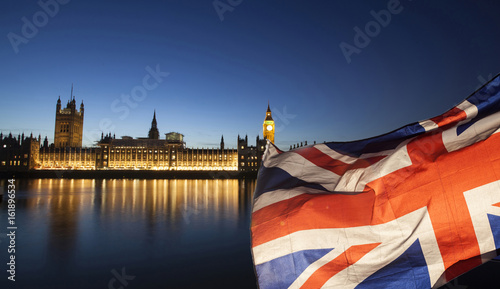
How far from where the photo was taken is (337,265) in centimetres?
212

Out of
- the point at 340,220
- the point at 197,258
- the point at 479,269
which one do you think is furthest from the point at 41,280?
the point at 479,269

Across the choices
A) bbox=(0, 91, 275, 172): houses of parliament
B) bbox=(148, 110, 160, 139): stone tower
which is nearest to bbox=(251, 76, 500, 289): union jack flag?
bbox=(0, 91, 275, 172): houses of parliament

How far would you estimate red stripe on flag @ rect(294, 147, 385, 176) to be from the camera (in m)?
2.66

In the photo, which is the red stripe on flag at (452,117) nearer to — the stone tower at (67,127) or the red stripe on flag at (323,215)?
the red stripe on flag at (323,215)

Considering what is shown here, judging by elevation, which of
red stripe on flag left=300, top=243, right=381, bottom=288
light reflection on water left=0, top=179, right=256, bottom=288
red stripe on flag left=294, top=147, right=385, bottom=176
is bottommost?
light reflection on water left=0, top=179, right=256, bottom=288

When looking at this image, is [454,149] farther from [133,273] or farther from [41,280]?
[41,280]

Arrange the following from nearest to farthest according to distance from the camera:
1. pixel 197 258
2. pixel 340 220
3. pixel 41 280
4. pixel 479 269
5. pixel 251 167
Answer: pixel 340 220
pixel 479 269
pixel 41 280
pixel 197 258
pixel 251 167

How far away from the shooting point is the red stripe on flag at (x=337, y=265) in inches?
82.6

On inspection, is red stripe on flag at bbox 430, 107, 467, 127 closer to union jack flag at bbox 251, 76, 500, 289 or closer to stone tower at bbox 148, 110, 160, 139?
union jack flag at bbox 251, 76, 500, 289

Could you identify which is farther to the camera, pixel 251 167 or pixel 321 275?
pixel 251 167

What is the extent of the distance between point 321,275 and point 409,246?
633 millimetres

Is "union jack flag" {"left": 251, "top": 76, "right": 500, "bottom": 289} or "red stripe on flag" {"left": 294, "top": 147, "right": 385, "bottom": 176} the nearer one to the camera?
"union jack flag" {"left": 251, "top": 76, "right": 500, "bottom": 289}

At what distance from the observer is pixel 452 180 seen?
2.12m

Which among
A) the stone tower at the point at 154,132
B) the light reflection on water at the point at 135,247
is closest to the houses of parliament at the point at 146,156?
the stone tower at the point at 154,132
